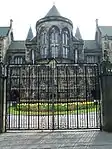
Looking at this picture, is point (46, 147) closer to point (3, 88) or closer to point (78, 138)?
point (78, 138)

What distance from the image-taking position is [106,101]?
10.5 meters

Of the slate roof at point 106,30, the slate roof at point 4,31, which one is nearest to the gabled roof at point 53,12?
the slate roof at point 4,31

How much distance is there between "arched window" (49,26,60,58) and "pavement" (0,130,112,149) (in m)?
44.2

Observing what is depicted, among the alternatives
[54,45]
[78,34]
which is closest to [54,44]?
[54,45]

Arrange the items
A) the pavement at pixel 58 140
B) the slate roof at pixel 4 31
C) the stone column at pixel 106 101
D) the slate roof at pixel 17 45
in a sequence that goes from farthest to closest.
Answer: the slate roof at pixel 17 45 → the slate roof at pixel 4 31 → the stone column at pixel 106 101 → the pavement at pixel 58 140

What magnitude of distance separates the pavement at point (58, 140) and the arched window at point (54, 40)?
44172mm

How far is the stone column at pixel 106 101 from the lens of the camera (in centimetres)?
1036

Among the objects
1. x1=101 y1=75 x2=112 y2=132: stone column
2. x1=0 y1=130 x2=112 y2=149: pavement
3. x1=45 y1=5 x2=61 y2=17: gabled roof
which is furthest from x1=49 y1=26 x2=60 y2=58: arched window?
x1=0 y1=130 x2=112 y2=149: pavement

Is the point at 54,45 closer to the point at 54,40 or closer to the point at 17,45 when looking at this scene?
the point at 54,40

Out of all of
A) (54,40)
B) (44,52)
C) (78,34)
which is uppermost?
(78,34)

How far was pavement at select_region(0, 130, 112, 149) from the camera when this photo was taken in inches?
306

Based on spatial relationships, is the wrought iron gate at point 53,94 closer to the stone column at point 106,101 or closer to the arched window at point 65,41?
the stone column at point 106,101

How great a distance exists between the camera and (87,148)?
24.4 ft

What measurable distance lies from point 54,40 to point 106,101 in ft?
148
